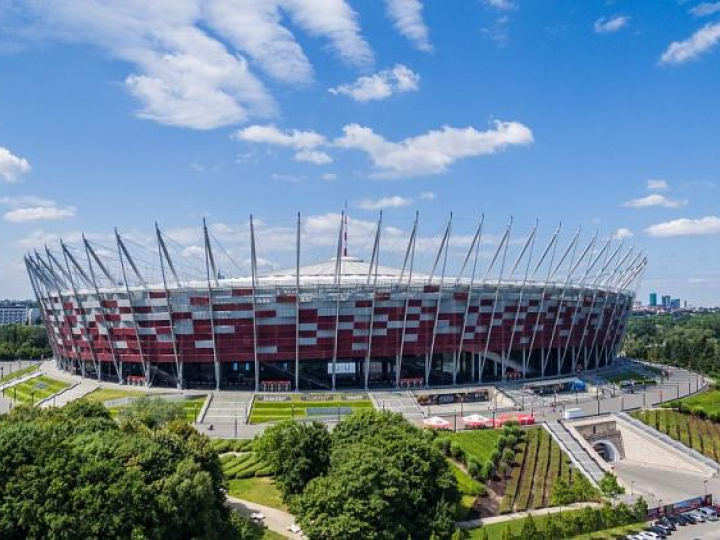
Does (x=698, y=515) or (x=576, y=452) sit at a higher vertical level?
(x=576, y=452)

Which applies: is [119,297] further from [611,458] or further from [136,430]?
[611,458]

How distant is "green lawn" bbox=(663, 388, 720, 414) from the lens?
253 ft

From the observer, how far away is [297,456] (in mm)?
45875

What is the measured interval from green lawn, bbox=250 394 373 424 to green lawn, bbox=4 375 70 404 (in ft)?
107

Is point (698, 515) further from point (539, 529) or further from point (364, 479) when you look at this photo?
point (364, 479)

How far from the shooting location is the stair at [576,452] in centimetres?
5691

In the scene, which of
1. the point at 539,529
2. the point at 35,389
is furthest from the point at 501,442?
the point at 35,389

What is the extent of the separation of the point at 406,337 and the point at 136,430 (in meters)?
52.0

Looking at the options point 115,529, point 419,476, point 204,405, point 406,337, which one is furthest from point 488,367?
point 115,529

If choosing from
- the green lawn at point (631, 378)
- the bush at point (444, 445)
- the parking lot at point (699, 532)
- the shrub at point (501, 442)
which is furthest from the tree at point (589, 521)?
the green lawn at point (631, 378)

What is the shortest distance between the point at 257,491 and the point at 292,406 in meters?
26.7

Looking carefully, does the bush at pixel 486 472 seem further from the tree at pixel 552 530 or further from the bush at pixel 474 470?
the tree at pixel 552 530

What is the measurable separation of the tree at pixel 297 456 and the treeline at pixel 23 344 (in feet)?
369

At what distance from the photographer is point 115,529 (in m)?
31.3
